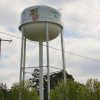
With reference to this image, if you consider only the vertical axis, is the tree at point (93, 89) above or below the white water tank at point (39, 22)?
below

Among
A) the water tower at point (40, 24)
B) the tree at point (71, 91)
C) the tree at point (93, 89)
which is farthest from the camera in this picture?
the water tower at point (40, 24)

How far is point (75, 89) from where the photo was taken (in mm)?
27906

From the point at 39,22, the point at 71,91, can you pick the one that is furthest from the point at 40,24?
the point at 71,91

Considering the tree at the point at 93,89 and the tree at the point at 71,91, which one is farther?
the tree at the point at 93,89

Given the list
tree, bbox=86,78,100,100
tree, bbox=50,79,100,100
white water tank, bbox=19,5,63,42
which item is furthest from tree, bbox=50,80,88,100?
white water tank, bbox=19,5,63,42

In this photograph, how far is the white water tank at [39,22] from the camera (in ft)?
101

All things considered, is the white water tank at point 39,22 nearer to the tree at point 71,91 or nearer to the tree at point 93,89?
the tree at point 71,91

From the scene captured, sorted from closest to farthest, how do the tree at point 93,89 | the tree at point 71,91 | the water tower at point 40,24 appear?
the tree at point 71,91 → the tree at point 93,89 → the water tower at point 40,24

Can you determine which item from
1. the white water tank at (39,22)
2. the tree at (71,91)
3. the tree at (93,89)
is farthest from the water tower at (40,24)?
the tree at (93,89)

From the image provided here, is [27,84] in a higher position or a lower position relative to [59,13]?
lower

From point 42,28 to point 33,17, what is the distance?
1.39 m

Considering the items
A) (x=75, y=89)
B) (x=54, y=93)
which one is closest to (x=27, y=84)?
(x=54, y=93)

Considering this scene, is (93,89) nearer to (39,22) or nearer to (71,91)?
(71,91)

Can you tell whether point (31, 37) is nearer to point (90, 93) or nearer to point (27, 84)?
point (27, 84)
